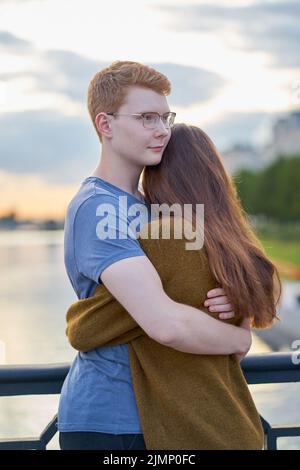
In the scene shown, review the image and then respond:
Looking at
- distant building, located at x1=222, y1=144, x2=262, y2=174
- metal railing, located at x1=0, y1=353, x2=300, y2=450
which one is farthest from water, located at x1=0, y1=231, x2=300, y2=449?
distant building, located at x1=222, y1=144, x2=262, y2=174

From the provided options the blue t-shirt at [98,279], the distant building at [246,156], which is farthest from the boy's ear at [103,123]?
the distant building at [246,156]

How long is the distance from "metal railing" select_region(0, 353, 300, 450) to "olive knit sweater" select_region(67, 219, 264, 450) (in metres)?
0.49

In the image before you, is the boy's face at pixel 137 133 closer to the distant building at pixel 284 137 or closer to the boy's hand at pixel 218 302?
the boy's hand at pixel 218 302

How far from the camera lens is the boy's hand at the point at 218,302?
201cm

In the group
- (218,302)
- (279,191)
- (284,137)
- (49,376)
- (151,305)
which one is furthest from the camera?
(284,137)

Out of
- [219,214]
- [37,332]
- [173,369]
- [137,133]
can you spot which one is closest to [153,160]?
[137,133]

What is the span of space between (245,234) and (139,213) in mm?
267

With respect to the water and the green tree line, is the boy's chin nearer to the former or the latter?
the water

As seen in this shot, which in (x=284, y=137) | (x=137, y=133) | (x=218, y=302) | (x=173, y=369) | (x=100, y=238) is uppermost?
(x=137, y=133)

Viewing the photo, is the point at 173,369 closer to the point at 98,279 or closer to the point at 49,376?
the point at 98,279

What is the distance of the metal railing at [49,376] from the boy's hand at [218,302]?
573 mm

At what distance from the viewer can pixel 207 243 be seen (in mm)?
2000

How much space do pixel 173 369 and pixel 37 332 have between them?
3161 cm

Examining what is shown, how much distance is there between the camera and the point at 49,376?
2490 mm
